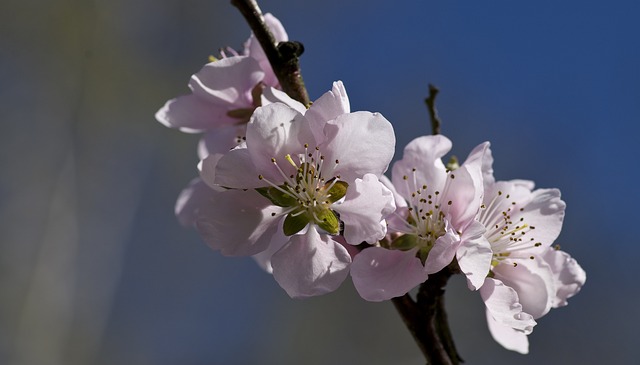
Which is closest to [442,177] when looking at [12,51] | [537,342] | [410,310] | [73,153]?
[410,310]

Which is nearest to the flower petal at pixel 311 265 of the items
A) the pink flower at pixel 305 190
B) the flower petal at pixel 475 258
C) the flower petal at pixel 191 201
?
the pink flower at pixel 305 190

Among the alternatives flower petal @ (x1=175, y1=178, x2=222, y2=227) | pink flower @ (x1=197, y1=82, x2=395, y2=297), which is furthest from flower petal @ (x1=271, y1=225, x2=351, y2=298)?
flower petal @ (x1=175, y1=178, x2=222, y2=227)

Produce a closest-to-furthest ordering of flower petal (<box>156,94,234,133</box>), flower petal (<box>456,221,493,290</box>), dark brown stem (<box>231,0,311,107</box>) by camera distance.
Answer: flower petal (<box>456,221,493,290</box>)
dark brown stem (<box>231,0,311,107</box>)
flower petal (<box>156,94,234,133</box>)

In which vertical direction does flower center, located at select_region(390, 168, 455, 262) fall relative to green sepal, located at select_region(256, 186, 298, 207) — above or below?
below

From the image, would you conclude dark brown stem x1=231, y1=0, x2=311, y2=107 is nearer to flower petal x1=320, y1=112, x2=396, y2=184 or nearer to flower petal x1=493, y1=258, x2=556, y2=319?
flower petal x1=320, y1=112, x2=396, y2=184

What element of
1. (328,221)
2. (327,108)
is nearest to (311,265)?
(328,221)

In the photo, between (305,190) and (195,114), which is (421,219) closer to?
(305,190)
